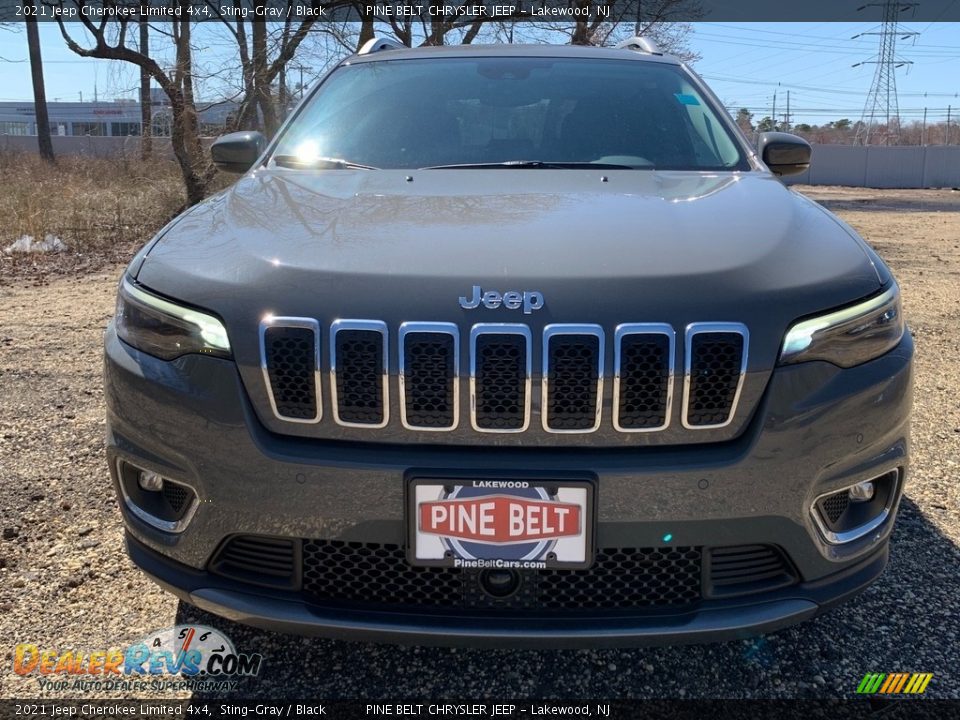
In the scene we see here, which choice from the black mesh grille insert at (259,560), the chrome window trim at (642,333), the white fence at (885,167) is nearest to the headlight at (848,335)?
the chrome window trim at (642,333)

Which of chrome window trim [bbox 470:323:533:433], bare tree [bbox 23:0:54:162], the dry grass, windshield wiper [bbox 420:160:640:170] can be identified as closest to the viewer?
chrome window trim [bbox 470:323:533:433]

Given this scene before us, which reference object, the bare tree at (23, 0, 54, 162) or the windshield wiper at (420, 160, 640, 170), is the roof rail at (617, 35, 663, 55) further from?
the bare tree at (23, 0, 54, 162)

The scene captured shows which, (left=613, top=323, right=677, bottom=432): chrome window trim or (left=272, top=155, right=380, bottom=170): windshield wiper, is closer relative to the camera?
(left=613, top=323, right=677, bottom=432): chrome window trim

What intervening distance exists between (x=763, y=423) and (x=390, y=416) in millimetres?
765

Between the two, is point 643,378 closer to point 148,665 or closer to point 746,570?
point 746,570

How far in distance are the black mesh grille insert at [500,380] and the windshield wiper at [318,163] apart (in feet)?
4.07

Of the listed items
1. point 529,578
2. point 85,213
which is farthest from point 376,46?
point 85,213

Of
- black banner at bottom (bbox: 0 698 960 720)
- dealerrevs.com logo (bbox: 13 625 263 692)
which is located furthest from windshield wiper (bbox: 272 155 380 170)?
black banner at bottom (bbox: 0 698 960 720)

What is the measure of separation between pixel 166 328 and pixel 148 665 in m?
0.95

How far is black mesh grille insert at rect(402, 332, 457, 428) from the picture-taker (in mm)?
1693

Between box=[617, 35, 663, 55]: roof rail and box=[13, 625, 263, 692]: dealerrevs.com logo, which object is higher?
box=[617, 35, 663, 55]: roof rail

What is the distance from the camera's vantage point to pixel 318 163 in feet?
9.20

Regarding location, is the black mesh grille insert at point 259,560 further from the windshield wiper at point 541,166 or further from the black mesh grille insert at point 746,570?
the windshield wiper at point 541,166

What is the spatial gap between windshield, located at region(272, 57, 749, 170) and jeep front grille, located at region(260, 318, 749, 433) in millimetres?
1209
